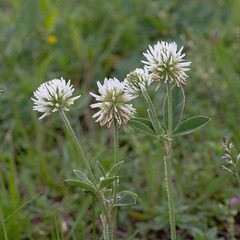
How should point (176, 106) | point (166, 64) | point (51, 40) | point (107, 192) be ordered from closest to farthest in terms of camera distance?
1. point (166, 64)
2. point (107, 192)
3. point (176, 106)
4. point (51, 40)

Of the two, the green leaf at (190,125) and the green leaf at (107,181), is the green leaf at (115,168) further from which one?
the green leaf at (190,125)

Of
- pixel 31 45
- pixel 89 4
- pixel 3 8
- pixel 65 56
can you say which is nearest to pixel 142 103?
pixel 65 56

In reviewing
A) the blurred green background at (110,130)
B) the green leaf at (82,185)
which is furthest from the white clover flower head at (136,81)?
the blurred green background at (110,130)

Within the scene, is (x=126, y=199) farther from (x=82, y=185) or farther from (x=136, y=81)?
(x=136, y=81)

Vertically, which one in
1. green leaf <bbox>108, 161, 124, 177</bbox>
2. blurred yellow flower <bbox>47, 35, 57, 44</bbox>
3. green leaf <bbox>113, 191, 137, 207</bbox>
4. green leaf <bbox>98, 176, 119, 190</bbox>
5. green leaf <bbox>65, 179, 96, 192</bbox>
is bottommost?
green leaf <bbox>113, 191, 137, 207</bbox>

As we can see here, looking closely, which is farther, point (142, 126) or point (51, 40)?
point (51, 40)

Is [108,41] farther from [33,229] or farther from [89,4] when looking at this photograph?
[33,229]

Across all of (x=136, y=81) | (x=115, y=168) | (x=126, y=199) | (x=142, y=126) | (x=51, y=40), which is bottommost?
(x=126, y=199)

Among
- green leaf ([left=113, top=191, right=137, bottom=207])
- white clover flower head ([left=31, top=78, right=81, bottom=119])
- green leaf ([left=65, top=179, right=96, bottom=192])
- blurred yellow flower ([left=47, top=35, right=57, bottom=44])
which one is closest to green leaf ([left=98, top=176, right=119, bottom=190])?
green leaf ([left=65, top=179, right=96, bottom=192])

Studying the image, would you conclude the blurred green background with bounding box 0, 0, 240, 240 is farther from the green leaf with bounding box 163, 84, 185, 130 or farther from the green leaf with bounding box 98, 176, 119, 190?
the green leaf with bounding box 163, 84, 185, 130

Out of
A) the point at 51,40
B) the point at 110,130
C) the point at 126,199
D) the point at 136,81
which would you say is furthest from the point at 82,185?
the point at 51,40
